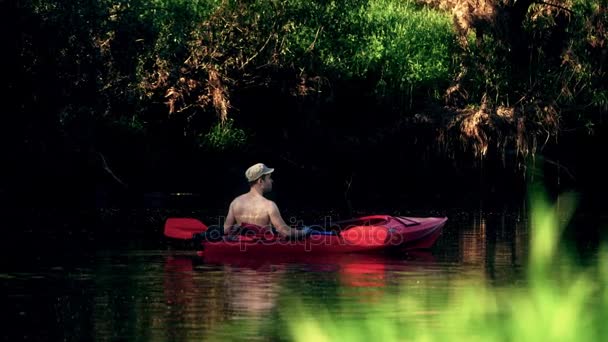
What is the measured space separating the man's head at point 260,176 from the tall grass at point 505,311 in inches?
136

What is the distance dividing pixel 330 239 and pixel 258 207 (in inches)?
50.9

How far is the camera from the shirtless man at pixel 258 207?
54.6ft

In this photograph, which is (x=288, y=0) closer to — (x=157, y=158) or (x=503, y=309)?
(x=157, y=158)

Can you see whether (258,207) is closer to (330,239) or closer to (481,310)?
(330,239)

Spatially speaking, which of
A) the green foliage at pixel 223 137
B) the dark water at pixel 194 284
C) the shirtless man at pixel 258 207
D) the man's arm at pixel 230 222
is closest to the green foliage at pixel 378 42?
the green foliage at pixel 223 137

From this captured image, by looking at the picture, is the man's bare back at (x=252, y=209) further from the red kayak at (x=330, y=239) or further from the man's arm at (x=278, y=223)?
the red kayak at (x=330, y=239)

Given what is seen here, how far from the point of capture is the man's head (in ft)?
54.3

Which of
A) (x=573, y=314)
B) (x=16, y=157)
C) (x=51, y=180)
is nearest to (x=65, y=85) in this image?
(x=16, y=157)

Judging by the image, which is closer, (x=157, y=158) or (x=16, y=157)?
(x=16, y=157)

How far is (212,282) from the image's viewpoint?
14.4m

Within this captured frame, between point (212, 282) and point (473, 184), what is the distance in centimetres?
2419

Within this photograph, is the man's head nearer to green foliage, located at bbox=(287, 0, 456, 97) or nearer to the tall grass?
the tall grass

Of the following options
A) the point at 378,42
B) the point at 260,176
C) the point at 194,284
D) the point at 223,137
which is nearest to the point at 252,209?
the point at 260,176

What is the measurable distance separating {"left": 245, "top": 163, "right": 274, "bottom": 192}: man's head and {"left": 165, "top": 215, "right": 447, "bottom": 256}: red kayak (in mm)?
755
